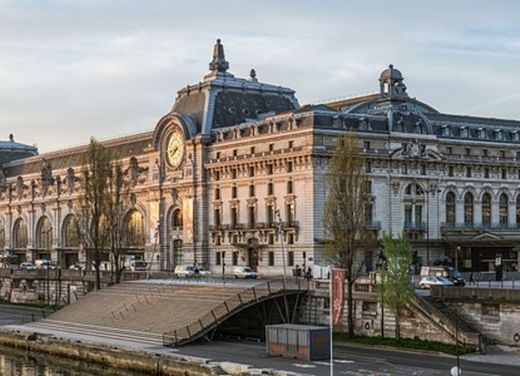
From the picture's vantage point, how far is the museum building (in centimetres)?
11850

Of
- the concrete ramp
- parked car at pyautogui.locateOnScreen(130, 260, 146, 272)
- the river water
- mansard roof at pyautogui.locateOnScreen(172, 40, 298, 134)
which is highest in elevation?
mansard roof at pyautogui.locateOnScreen(172, 40, 298, 134)

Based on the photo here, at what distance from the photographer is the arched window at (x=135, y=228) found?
146750 millimetres

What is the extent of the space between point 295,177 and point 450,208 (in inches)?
862

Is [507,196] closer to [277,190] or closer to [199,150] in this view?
[277,190]

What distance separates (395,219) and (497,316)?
5150 cm

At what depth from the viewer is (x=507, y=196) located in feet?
438

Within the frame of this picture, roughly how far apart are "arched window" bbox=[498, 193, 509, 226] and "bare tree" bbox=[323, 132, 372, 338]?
55176 millimetres

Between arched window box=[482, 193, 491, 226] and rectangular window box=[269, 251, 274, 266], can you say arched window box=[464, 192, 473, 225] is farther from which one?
rectangular window box=[269, 251, 274, 266]

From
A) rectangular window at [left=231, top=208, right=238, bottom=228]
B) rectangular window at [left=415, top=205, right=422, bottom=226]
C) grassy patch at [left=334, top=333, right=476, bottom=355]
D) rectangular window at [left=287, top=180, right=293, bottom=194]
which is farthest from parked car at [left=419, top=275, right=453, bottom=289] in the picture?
rectangular window at [left=231, top=208, right=238, bottom=228]

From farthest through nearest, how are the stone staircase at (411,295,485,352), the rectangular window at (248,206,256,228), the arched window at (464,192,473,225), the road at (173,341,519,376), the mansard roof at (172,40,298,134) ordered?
1. the mansard roof at (172,40,298,134)
2. the arched window at (464,192,473,225)
3. the rectangular window at (248,206,256,228)
4. the stone staircase at (411,295,485,352)
5. the road at (173,341,519,376)

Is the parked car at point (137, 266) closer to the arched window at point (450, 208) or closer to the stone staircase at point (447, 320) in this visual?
the arched window at point (450, 208)

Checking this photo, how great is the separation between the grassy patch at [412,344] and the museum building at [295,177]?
→ 32112 mm

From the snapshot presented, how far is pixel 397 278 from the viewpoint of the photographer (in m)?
72.2

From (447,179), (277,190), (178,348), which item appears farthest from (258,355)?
(447,179)
